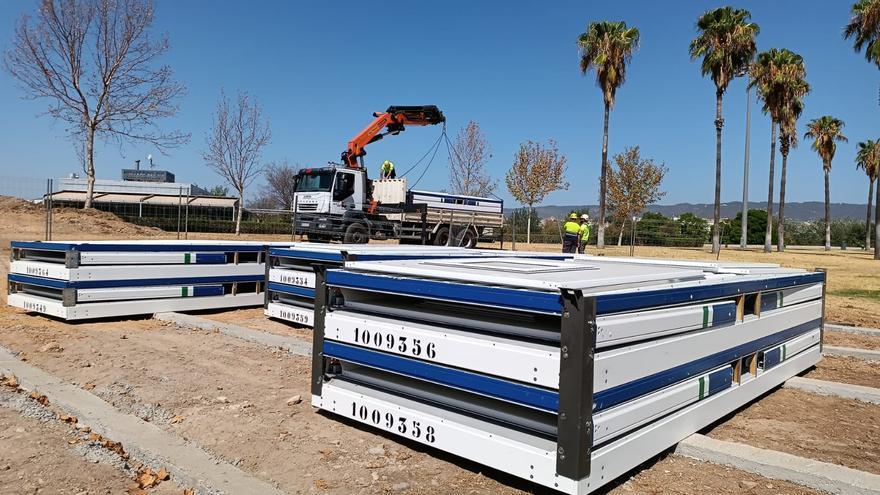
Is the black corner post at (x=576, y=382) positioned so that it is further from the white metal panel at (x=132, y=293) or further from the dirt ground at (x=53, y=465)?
the white metal panel at (x=132, y=293)

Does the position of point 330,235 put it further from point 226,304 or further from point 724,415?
point 724,415

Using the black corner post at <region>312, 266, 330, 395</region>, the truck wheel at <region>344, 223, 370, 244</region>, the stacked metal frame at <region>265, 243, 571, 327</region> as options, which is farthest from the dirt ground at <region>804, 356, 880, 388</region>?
the truck wheel at <region>344, 223, 370, 244</region>

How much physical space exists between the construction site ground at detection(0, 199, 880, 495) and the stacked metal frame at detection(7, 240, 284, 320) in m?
0.77

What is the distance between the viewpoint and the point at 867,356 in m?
7.33

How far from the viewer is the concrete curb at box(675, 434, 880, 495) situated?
11.2 ft

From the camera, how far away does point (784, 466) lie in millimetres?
3607

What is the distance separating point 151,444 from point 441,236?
20062mm

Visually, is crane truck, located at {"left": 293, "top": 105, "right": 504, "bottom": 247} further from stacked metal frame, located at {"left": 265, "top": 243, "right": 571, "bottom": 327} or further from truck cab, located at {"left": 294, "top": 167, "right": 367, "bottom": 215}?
stacked metal frame, located at {"left": 265, "top": 243, "right": 571, "bottom": 327}

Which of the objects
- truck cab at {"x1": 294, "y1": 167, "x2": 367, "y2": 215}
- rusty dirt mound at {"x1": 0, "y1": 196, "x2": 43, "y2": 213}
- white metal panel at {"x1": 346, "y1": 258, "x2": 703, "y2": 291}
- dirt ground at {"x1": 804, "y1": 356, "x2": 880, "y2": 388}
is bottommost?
dirt ground at {"x1": 804, "y1": 356, "x2": 880, "y2": 388}

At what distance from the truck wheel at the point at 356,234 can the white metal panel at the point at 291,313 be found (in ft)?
36.9

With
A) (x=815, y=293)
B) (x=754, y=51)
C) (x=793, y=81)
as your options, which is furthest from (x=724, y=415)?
(x=793, y=81)

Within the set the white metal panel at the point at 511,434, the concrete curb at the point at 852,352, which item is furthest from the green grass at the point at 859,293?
the white metal panel at the point at 511,434

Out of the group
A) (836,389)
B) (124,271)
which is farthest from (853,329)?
(124,271)

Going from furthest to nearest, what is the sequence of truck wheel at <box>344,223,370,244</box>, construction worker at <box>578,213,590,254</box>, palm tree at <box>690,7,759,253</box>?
palm tree at <box>690,7,759,253</box> < truck wheel at <box>344,223,370,244</box> < construction worker at <box>578,213,590,254</box>
